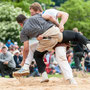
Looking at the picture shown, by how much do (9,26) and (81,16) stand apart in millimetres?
23309

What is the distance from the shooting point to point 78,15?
154 feet

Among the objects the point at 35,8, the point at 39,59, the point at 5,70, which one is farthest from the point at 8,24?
the point at 35,8

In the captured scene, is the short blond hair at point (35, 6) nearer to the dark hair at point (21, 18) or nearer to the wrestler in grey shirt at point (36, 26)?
the wrestler in grey shirt at point (36, 26)

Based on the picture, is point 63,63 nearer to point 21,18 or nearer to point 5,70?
point 21,18

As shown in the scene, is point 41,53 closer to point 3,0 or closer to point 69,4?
point 3,0

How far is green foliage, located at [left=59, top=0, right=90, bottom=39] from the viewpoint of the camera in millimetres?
45609

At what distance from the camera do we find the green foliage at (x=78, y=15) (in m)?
45.6

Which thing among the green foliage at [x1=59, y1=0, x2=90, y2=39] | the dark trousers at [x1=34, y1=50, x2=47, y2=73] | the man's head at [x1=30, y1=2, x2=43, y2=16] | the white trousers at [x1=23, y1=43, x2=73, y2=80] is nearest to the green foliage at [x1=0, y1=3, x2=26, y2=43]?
the dark trousers at [x1=34, y1=50, x2=47, y2=73]

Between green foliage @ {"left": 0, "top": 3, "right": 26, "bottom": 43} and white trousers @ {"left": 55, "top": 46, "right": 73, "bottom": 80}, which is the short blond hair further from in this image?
green foliage @ {"left": 0, "top": 3, "right": 26, "bottom": 43}

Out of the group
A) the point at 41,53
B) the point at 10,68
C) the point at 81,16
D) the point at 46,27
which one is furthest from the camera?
the point at 81,16

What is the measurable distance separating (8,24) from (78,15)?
73.6ft

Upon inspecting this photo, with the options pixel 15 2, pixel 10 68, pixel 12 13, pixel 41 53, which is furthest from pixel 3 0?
pixel 41 53

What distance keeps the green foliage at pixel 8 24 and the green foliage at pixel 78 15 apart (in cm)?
1972

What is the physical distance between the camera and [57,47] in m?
Answer: 6.79
